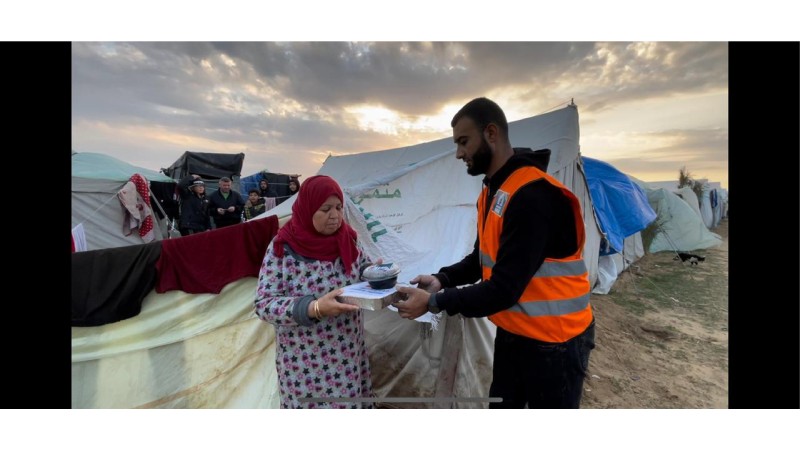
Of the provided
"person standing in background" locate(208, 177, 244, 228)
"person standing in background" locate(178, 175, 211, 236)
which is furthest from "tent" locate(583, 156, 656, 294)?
"person standing in background" locate(178, 175, 211, 236)

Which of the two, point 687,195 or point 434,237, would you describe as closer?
point 434,237

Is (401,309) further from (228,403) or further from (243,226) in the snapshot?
(228,403)

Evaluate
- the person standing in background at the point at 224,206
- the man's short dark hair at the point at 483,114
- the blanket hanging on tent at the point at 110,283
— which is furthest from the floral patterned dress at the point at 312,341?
the person standing in background at the point at 224,206

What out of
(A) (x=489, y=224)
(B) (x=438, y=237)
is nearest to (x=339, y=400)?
(A) (x=489, y=224)

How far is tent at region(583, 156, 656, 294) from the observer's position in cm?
534

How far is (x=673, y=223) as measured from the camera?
347 inches

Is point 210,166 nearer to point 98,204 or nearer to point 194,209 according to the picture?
point 98,204

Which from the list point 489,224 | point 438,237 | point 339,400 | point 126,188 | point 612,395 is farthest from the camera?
point 126,188

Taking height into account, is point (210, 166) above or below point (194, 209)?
above

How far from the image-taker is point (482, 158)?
1266 mm

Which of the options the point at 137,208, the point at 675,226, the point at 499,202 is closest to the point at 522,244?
the point at 499,202

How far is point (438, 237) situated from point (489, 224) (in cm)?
194

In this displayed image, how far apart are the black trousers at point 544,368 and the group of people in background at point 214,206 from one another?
4.17 meters

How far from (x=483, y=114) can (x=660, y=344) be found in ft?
12.9
